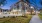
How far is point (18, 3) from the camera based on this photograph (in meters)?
1.30

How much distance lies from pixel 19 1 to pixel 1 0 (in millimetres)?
287

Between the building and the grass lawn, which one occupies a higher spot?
the building

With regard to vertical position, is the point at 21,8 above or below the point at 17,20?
above

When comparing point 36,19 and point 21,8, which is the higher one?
point 21,8

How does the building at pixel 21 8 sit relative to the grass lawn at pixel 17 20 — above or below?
above

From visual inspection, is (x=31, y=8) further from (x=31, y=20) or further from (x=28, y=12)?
(x=31, y=20)

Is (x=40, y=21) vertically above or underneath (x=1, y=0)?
underneath

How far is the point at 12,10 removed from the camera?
4.26 feet

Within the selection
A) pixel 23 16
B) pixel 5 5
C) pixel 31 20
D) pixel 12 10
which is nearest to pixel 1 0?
pixel 5 5

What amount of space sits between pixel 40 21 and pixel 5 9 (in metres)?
0.58

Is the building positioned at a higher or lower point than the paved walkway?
higher

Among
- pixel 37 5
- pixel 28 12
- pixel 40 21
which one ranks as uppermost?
pixel 37 5

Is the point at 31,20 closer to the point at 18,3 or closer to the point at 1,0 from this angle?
the point at 18,3

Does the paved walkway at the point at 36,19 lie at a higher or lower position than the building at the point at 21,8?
lower
